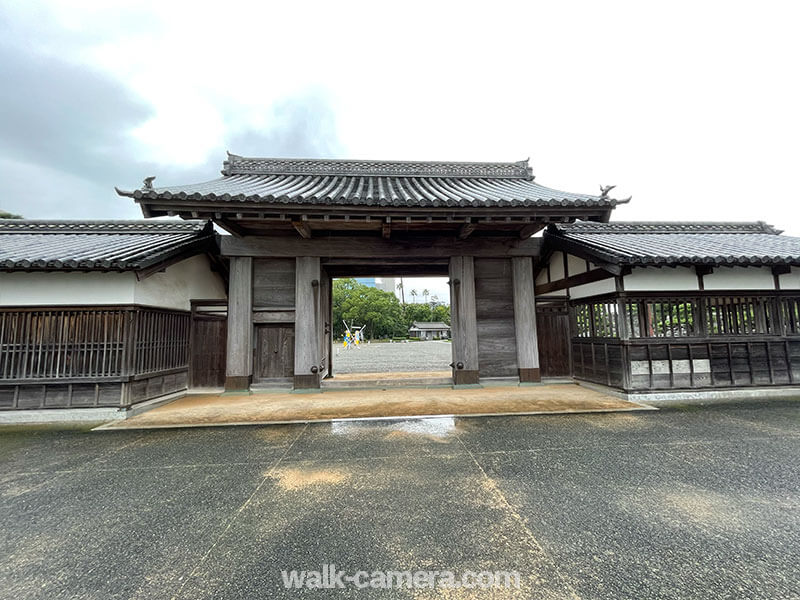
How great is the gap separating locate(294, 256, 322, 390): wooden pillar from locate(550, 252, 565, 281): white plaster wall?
5.93 metres

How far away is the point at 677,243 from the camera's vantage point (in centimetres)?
761

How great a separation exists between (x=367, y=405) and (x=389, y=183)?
5.64 metres

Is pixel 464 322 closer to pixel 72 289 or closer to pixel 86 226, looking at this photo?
pixel 72 289

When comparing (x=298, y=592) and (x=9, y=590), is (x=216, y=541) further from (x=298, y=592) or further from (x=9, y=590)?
(x=9, y=590)

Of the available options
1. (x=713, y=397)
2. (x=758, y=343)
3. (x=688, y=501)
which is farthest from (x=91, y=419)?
(x=758, y=343)

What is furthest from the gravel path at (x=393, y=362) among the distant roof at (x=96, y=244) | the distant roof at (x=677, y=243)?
the distant roof at (x=96, y=244)

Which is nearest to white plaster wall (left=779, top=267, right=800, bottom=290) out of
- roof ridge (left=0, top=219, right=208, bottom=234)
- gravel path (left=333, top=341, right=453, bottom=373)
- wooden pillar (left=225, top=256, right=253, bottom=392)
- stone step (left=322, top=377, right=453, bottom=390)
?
stone step (left=322, top=377, right=453, bottom=390)

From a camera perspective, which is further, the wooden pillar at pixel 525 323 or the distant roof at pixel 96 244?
the wooden pillar at pixel 525 323

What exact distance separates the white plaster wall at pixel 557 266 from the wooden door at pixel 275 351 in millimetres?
6641

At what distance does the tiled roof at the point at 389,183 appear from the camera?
5727mm

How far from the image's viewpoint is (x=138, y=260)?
543 centimetres

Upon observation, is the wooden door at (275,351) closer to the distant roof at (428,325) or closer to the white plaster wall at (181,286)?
the white plaster wall at (181,286)

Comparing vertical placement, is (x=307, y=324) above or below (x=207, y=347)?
above

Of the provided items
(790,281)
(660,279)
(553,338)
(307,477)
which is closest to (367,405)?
(307,477)
